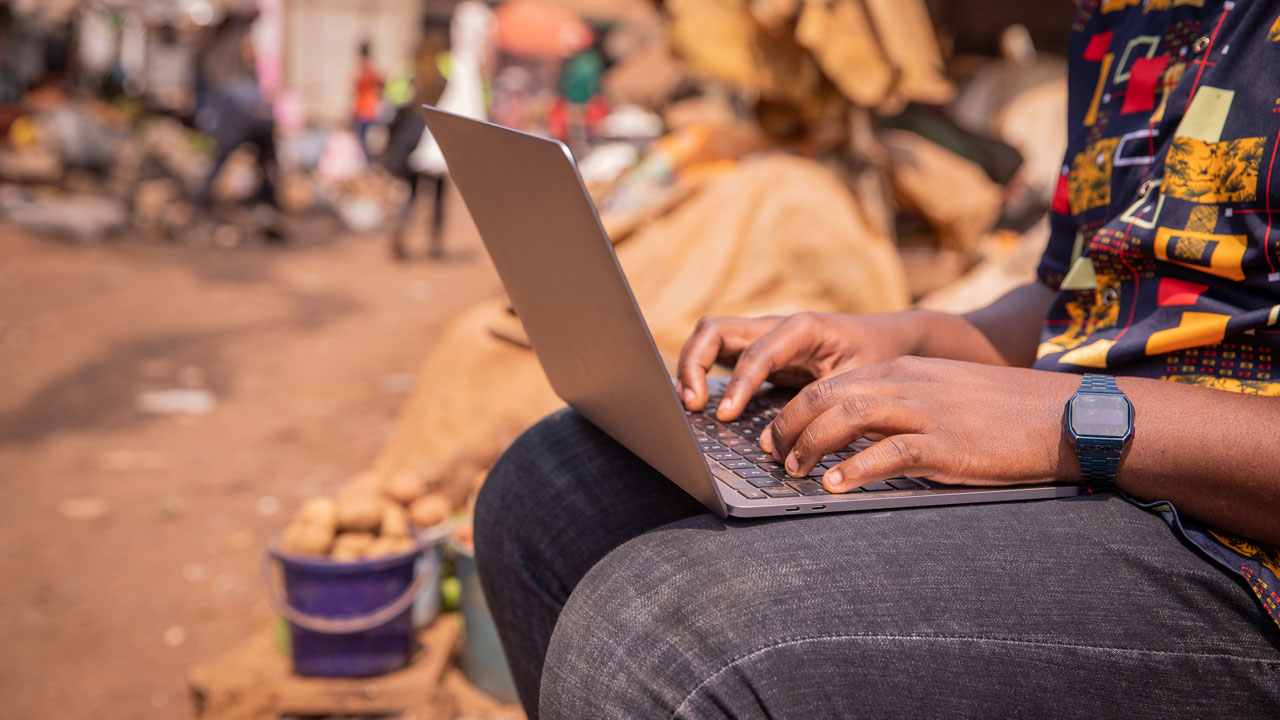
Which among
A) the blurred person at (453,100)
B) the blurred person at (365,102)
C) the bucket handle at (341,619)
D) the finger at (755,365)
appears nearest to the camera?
the finger at (755,365)

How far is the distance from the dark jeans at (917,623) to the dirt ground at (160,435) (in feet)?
6.73

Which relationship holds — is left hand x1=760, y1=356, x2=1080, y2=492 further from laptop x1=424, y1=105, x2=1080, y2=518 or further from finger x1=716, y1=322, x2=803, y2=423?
finger x1=716, y1=322, x2=803, y2=423

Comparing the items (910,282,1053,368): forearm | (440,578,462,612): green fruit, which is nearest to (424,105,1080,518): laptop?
(910,282,1053,368): forearm

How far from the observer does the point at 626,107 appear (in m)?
14.4

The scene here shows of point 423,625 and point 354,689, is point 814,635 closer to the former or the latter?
point 354,689

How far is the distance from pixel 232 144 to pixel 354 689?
8396mm

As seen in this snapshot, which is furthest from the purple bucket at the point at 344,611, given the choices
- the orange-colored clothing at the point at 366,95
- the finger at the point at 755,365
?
the orange-colored clothing at the point at 366,95

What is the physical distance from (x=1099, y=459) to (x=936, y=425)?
0.53ft

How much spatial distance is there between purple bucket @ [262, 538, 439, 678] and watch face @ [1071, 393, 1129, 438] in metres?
1.79

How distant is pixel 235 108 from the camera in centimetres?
945

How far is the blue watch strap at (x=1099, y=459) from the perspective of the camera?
0.93 m

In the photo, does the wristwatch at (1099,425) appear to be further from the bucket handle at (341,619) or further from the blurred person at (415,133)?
the blurred person at (415,133)

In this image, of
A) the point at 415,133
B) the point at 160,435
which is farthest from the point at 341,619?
the point at 415,133

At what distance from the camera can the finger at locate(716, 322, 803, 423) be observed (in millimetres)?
1161
